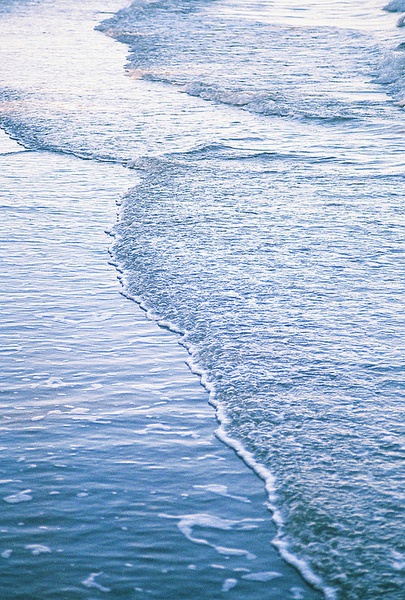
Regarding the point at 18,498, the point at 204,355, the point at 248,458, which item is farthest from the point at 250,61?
the point at 18,498

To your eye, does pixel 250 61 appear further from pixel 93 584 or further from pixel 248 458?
pixel 93 584

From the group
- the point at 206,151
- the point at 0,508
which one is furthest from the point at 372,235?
the point at 0,508

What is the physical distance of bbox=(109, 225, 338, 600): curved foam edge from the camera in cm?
287

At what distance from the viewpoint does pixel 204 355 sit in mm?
4512

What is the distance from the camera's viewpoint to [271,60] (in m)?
15.4

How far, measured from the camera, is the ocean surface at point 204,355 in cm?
300

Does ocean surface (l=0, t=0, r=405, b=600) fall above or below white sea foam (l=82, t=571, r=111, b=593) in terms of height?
above

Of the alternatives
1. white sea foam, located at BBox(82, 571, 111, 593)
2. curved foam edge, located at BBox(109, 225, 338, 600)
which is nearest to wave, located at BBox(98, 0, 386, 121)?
curved foam edge, located at BBox(109, 225, 338, 600)

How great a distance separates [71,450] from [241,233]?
309 cm

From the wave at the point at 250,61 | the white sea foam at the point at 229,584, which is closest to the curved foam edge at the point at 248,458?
the white sea foam at the point at 229,584

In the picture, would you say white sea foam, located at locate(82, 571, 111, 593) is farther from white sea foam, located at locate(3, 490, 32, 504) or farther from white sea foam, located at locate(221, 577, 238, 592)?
white sea foam, located at locate(3, 490, 32, 504)

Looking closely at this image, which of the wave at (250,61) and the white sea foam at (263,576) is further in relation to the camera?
the wave at (250,61)

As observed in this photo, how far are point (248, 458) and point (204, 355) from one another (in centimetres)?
104

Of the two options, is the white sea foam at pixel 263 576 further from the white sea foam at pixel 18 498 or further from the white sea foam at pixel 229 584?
the white sea foam at pixel 18 498
